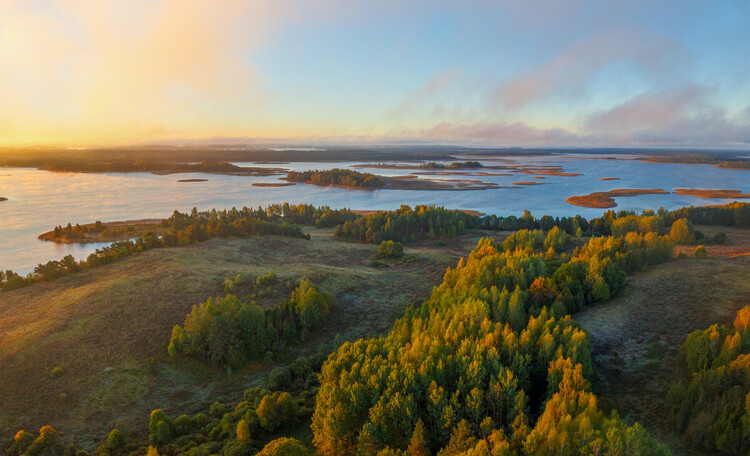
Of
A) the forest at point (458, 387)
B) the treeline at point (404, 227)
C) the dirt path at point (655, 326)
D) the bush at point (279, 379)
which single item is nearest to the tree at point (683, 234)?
the dirt path at point (655, 326)

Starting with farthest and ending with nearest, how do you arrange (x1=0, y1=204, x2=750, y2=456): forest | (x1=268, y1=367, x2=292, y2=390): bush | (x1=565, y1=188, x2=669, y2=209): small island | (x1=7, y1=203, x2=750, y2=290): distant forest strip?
(x1=565, y1=188, x2=669, y2=209): small island, (x1=7, y1=203, x2=750, y2=290): distant forest strip, (x1=268, y1=367, x2=292, y2=390): bush, (x1=0, y1=204, x2=750, y2=456): forest

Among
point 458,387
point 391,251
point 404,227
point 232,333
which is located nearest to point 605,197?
point 404,227

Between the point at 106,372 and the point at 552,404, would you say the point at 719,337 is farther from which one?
the point at 106,372

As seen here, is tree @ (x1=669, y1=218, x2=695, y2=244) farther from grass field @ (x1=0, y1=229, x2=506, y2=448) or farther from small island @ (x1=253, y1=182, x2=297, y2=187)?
small island @ (x1=253, y1=182, x2=297, y2=187)

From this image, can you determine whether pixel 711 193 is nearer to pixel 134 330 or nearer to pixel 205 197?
pixel 205 197

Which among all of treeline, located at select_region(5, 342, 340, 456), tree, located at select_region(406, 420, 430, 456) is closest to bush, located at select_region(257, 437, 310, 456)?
treeline, located at select_region(5, 342, 340, 456)

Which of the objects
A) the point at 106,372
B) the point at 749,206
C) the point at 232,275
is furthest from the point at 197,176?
the point at 749,206
